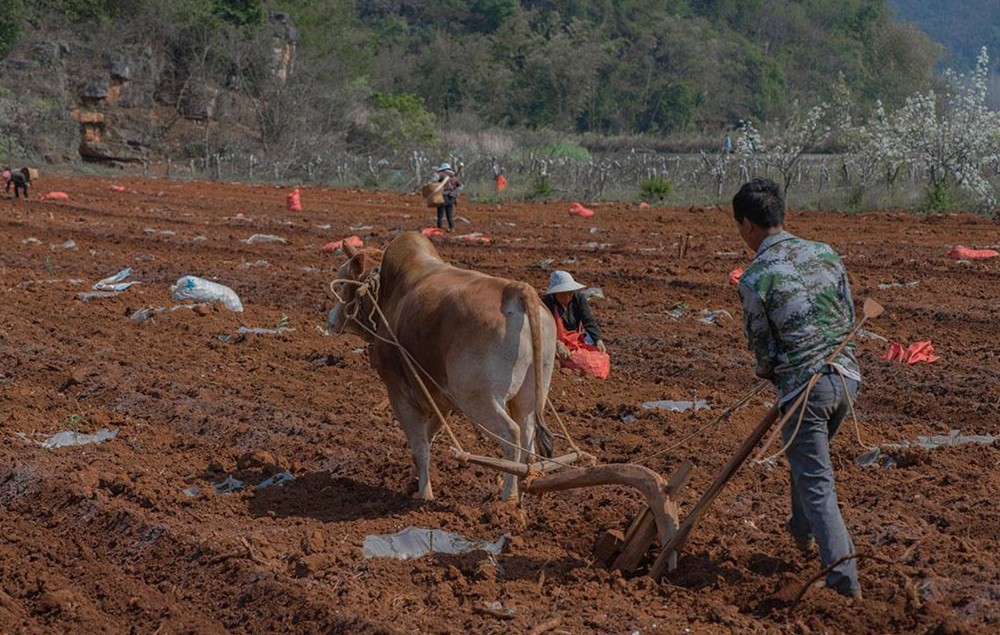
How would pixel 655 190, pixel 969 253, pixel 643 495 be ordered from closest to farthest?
1. pixel 643 495
2. pixel 969 253
3. pixel 655 190

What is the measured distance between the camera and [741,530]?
6.60 metres

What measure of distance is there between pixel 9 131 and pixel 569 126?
37.5m

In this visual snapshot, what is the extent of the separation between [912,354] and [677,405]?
2.66 metres

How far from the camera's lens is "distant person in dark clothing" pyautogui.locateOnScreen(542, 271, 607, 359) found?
968 centimetres

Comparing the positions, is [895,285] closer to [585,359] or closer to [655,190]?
[585,359]

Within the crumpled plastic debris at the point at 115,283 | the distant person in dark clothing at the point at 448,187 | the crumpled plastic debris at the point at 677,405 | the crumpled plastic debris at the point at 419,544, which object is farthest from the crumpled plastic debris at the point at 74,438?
the distant person in dark clothing at the point at 448,187

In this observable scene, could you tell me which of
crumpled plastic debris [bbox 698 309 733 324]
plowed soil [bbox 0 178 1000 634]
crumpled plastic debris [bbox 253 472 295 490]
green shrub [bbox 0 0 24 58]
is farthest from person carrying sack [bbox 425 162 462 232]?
green shrub [bbox 0 0 24 58]

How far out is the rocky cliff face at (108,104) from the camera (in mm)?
44031

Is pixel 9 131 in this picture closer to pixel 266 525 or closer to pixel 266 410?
pixel 266 410

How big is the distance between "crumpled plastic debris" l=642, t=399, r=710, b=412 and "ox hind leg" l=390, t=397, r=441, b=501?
8.19ft

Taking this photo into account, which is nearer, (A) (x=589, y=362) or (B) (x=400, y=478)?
(B) (x=400, y=478)

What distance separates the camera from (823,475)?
213 inches

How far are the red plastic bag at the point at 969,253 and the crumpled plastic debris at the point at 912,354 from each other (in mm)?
6829

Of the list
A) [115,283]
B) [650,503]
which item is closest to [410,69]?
[115,283]
